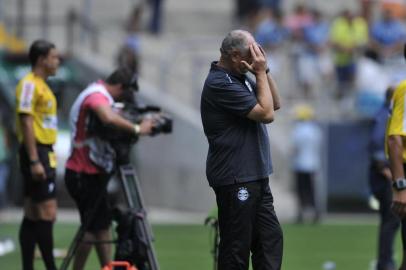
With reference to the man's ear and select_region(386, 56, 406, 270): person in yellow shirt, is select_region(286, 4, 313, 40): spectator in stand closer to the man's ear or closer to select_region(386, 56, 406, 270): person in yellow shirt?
select_region(386, 56, 406, 270): person in yellow shirt

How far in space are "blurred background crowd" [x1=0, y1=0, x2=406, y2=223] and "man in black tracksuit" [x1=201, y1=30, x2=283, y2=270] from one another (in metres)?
11.9

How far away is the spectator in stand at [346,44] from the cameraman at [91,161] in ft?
43.2

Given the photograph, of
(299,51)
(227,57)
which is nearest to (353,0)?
(299,51)

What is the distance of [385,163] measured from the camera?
1192 cm

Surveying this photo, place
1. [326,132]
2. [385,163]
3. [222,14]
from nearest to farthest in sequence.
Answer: [385,163]
[326,132]
[222,14]

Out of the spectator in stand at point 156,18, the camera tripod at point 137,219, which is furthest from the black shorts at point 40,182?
the spectator in stand at point 156,18

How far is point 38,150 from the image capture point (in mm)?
10922

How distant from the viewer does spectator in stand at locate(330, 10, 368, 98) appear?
78.0ft

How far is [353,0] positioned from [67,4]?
6.81 m

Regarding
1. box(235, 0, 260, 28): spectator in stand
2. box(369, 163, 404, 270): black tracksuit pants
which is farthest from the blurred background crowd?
box(369, 163, 404, 270): black tracksuit pants

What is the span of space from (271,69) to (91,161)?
1267 centimetres

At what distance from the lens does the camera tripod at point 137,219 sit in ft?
33.8

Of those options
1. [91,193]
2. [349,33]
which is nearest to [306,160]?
[349,33]

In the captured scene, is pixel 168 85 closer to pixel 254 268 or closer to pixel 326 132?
pixel 326 132
